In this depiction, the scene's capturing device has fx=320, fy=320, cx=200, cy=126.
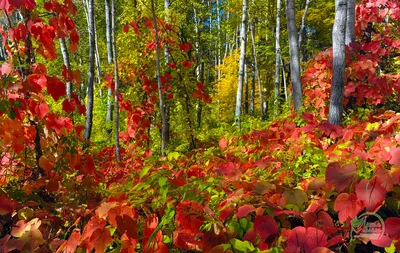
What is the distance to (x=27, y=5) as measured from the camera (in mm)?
2012

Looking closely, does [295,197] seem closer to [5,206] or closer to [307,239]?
[307,239]

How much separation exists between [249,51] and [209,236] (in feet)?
49.7

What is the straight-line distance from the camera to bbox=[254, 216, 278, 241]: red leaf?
1.30 m

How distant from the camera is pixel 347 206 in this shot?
1.25m

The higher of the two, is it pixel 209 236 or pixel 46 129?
pixel 46 129

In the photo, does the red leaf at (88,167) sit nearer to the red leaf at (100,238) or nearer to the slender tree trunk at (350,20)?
the red leaf at (100,238)

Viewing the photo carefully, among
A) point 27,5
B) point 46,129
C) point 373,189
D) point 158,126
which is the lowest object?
point 158,126

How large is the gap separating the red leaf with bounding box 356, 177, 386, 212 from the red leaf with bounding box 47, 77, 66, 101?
1.79 m

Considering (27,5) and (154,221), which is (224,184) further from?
(27,5)

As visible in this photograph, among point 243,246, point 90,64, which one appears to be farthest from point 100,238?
point 90,64

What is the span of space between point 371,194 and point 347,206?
4.1 inches

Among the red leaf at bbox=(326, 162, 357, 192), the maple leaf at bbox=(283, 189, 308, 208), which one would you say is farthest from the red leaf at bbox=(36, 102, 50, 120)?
the red leaf at bbox=(326, 162, 357, 192)

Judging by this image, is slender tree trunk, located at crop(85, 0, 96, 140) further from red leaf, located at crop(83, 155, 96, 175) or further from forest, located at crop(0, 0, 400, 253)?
red leaf, located at crop(83, 155, 96, 175)

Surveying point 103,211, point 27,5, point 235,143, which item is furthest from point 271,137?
point 27,5
